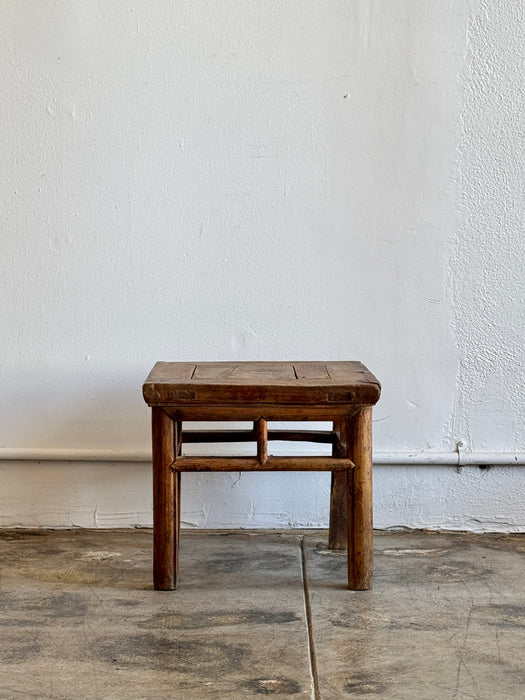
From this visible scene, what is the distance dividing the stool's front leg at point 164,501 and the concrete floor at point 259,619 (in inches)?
2.2

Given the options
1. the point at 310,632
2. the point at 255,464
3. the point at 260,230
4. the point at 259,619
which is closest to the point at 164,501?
the point at 255,464

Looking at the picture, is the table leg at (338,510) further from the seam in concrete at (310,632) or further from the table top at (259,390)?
the table top at (259,390)

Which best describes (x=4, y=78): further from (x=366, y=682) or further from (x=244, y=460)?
(x=366, y=682)

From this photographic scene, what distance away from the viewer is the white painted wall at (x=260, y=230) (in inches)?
87.6

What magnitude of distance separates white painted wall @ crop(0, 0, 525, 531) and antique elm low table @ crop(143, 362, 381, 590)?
1.36ft

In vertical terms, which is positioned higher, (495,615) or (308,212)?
(308,212)

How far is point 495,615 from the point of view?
1.75 meters

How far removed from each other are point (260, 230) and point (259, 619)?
1.09 meters

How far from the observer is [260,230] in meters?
2.27

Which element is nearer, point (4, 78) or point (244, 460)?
A: point (244, 460)

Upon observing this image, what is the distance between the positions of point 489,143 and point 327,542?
1.23 metres

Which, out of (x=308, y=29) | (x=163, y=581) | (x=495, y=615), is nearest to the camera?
(x=495, y=615)

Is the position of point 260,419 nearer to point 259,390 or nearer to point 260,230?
point 259,390

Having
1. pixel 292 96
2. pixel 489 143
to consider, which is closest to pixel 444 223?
pixel 489 143
